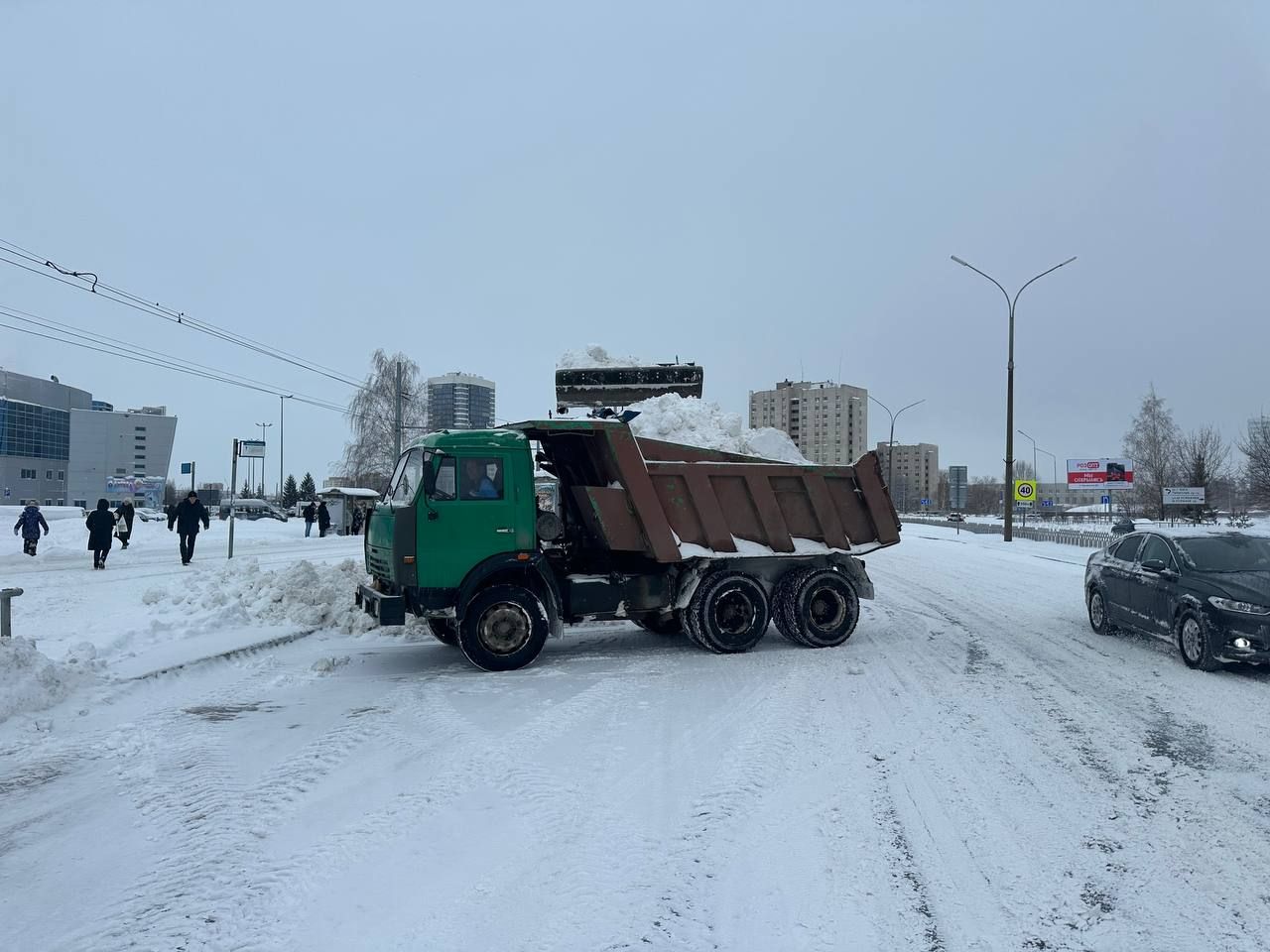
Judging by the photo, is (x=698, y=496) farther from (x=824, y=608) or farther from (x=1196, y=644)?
(x=1196, y=644)

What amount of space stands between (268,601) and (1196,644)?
11.5 m

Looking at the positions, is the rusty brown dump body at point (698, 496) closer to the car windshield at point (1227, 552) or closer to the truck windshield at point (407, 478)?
the truck windshield at point (407, 478)

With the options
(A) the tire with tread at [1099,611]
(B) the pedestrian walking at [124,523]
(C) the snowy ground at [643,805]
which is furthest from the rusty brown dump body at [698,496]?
(B) the pedestrian walking at [124,523]

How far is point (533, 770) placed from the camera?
583cm

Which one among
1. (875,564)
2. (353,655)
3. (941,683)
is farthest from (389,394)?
(941,683)

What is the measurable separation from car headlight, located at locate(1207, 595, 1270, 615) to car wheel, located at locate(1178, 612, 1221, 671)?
24 cm

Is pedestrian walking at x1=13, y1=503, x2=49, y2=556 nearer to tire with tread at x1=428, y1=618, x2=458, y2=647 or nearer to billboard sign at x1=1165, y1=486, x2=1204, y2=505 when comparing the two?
tire with tread at x1=428, y1=618, x2=458, y2=647

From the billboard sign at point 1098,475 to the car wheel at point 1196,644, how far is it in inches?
1887

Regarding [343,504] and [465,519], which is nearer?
[465,519]

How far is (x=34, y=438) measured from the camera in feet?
328

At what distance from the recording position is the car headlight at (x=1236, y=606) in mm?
8430

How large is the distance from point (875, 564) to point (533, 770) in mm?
20237

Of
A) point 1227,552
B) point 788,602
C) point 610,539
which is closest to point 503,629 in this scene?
point 610,539

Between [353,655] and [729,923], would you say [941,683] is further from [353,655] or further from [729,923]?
[353,655]
